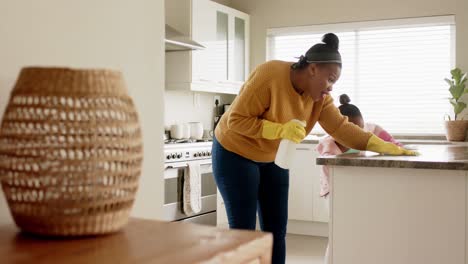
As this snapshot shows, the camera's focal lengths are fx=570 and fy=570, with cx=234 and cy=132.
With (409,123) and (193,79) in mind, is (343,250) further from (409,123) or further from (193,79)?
(409,123)

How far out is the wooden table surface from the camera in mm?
600

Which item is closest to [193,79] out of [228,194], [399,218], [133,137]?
[228,194]

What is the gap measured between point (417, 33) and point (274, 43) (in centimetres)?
143

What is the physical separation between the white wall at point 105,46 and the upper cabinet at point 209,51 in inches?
147

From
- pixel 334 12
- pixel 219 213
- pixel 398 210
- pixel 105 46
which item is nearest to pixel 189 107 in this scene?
pixel 219 213

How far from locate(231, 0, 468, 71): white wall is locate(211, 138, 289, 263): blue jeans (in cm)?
A: 327

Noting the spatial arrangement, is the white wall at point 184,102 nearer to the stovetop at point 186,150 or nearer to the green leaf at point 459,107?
the stovetop at point 186,150

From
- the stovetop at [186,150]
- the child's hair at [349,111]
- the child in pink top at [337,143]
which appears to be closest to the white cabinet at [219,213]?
the stovetop at [186,150]

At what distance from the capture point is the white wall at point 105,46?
857 mm

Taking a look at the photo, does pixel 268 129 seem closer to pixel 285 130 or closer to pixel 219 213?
pixel 285 130

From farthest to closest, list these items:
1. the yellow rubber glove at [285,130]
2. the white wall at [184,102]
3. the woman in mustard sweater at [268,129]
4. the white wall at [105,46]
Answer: the white wall at [184,102], the woman in mustard sweater at [268,129], the yellow rubber glove at [285,130], the white wall at [105,46]

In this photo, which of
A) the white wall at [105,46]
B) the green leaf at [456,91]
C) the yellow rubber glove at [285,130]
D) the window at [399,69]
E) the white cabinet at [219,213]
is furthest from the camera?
the window at [399,69]

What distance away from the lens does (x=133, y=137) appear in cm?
71

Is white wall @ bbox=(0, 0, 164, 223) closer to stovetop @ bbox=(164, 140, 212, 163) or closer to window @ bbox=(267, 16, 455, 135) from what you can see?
stovetop @ bbox=(164, 140, 212, 163)
